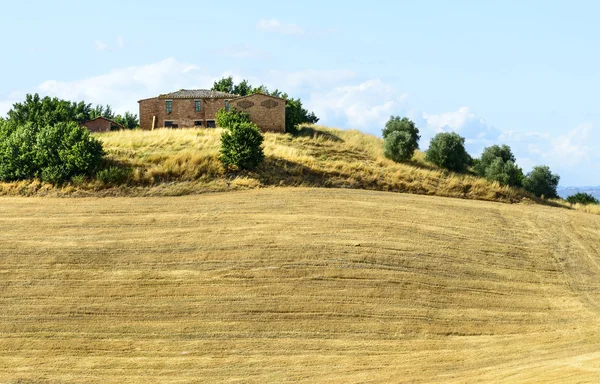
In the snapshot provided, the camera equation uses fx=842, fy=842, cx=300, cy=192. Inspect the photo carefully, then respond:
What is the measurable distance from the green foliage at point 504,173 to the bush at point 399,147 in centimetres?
626

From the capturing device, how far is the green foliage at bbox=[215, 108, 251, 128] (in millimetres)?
69000

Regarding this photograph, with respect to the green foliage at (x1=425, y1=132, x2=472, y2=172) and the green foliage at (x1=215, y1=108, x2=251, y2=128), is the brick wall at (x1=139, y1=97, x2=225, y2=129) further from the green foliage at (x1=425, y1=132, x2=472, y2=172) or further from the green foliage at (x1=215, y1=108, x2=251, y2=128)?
the green foliage at (x1=425, y1=132, x2=472, y2=172)

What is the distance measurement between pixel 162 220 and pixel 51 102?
1147 inches

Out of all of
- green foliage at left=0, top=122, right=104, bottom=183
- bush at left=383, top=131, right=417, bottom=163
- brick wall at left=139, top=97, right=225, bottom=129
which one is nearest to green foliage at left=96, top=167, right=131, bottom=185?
green foliage at left=0, top=122, right=104, bottom=183

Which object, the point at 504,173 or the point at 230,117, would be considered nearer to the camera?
the point at 504,173

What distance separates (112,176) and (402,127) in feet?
91.8

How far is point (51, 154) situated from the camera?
5484cm

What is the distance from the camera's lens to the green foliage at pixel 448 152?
215ft

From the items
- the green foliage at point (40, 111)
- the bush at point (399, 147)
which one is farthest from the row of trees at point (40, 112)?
the bush at point (399, 147)

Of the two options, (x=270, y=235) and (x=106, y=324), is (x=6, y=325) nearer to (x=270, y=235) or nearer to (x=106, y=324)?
(x=106, y=324)

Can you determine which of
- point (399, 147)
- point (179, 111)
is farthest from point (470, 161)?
point (179, 111)

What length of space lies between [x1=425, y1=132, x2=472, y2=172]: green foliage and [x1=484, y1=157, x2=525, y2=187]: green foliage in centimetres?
248

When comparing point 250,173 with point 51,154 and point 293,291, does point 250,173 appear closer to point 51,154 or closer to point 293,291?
point 51,154

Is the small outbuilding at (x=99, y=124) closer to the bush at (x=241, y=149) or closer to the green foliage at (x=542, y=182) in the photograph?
the bush at (x=241, y=149)
